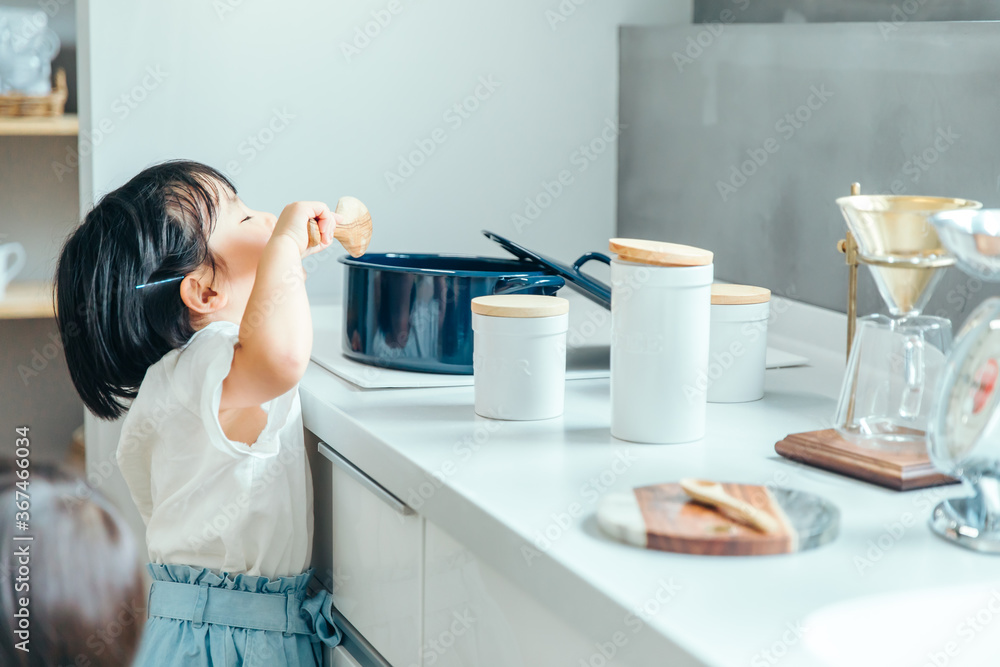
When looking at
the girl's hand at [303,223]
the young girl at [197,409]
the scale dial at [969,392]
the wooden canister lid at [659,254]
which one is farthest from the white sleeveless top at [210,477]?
the scale dial at [969,392]

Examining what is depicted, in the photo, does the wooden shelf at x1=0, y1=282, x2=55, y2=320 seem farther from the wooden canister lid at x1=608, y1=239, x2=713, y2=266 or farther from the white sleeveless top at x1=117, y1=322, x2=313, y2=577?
the wooden canister lid at x1=608, y1=239, x2=713, y2=266

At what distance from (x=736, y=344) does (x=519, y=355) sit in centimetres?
25

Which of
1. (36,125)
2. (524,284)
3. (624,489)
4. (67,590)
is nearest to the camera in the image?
(624,489)

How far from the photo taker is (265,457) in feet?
3.18

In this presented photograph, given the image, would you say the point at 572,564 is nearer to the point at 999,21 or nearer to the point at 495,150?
the point at 999,21

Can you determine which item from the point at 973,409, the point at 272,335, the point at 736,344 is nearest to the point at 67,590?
the point at 272,335

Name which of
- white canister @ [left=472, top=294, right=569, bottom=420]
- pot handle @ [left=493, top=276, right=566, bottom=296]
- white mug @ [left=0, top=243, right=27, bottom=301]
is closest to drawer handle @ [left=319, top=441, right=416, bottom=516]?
white canister @ [left=472, top=294, right=569, bottom=420]

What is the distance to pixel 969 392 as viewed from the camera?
0.65m

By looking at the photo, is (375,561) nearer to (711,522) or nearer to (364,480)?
(364,480)

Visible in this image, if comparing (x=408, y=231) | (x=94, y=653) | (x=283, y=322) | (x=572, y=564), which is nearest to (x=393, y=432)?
(x=283, y=322)

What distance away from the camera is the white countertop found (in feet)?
1.85

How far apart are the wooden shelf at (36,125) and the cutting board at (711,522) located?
1224 millimetres

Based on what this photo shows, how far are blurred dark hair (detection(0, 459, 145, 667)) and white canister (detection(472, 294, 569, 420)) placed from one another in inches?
36.6

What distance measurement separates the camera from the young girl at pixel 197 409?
3.23 ft
